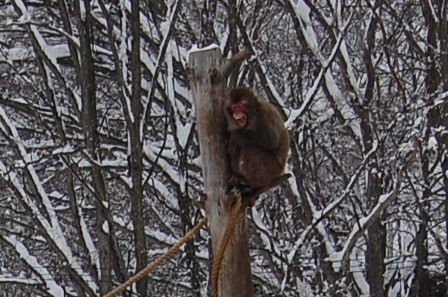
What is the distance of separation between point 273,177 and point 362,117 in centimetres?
444

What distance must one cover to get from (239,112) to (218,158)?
0.54 ft

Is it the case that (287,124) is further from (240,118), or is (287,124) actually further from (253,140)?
(240,118)

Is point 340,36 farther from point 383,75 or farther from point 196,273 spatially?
point 196,273

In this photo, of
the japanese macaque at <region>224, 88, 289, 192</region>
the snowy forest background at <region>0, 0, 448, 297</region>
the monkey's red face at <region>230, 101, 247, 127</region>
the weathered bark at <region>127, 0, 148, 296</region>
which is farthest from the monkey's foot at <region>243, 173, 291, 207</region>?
the weathered bark at <region>127, 0, 148, 296</region>

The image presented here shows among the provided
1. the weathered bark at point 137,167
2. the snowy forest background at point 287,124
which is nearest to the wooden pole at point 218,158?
the snowy forest background at point 287,124

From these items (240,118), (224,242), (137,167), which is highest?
(137,167)

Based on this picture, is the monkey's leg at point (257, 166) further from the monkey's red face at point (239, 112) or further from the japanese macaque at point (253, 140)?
the monkey's red face at point (239, 112)

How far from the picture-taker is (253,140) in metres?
3.00

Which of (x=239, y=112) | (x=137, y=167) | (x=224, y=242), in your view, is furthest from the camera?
(x=137, y=167)

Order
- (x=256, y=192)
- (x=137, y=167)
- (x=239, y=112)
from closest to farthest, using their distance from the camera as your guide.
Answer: (x=239, y=112), (x=256, y=192), (x=137, y=167)

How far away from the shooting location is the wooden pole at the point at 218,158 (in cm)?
281

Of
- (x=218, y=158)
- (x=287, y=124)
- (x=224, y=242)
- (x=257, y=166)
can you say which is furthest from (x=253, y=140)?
(x=287, y=124)

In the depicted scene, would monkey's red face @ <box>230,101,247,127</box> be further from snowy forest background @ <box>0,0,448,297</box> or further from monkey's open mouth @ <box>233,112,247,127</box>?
snowy forest background @ <box>0,0,448,297</box>

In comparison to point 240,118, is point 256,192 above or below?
below
